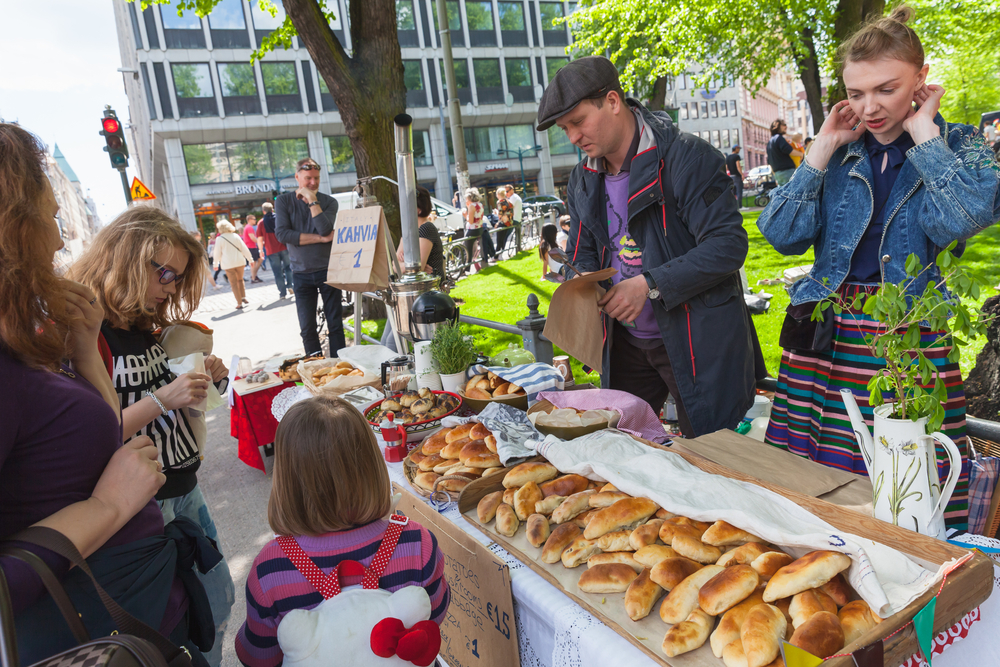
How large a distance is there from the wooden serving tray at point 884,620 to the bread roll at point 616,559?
5 cm

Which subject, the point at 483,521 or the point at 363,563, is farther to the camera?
the point at 483,521

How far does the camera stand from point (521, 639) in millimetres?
1575

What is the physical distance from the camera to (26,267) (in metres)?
1.22

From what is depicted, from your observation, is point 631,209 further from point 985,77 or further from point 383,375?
point 985,77

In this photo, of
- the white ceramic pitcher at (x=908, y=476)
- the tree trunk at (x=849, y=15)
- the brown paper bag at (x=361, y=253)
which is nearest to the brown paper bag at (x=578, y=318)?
the white ceramic pitcher at (x=908, y=476)

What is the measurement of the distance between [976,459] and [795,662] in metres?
1.28

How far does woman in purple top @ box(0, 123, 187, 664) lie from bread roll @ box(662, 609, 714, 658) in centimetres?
115

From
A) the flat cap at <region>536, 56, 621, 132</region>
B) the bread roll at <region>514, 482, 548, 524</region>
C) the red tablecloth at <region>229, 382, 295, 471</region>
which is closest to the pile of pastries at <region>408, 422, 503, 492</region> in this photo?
the bread roll at <region>514, 482, 548, 524</region>

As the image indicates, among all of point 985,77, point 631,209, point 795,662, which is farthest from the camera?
point 985,77

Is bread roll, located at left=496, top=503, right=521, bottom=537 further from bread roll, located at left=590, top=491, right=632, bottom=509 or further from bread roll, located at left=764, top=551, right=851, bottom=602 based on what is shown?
bread roll, located at left=764, top=551, right=851, bottom=602

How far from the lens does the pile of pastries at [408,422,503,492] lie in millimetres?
1944

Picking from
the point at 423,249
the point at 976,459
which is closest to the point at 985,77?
the point at 423,249

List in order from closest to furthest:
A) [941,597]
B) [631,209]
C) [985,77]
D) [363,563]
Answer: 1. [941,597]
2. [363,563]
3. [631,209]
4. [985,77]

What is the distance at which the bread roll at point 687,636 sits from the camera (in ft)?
3.67
